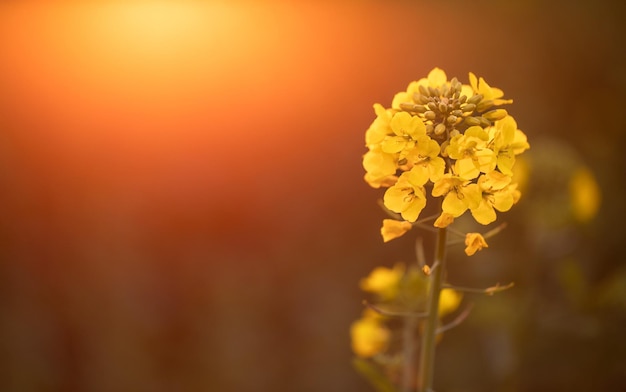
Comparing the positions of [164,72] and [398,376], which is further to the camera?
[164,72]

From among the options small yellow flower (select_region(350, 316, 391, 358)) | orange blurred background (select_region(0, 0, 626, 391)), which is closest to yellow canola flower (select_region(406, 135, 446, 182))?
small yellow flower (select_region(350, 316, 391, 358))

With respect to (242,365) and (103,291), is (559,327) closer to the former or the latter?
(242,365)

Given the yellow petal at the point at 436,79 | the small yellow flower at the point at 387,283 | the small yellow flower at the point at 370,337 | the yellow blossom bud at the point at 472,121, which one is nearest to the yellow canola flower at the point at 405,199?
the yellow blossom bud at the point at 472,121

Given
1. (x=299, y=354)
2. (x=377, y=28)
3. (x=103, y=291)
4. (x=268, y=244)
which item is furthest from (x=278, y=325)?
(x=377, y=28)

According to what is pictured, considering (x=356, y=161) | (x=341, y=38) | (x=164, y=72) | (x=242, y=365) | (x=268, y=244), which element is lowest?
(x=242, y=365)

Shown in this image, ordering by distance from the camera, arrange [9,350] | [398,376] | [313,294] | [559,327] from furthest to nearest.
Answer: [313,294] → [9,350] → [559,327] → [398,376]

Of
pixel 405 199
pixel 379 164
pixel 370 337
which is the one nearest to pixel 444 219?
pixel 405 199

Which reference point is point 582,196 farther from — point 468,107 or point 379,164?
point 379,164
